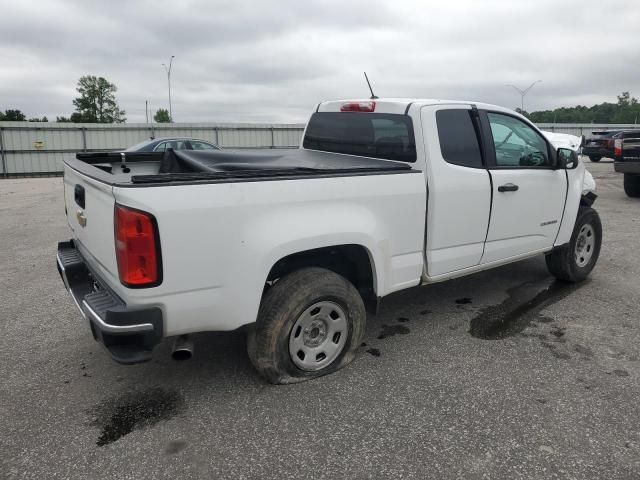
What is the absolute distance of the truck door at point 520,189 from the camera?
4161mm

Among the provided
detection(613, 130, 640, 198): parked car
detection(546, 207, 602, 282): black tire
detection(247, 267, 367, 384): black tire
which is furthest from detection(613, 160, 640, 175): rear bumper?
detection(247, 267, 367, 384): black tire

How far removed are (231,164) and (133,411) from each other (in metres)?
1.81

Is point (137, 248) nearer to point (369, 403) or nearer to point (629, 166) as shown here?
point (369, 403)

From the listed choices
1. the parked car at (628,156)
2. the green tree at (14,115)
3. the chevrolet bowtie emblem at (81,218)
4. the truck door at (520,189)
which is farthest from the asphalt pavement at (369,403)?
the green tree at (14,115)

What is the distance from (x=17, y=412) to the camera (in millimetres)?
3021

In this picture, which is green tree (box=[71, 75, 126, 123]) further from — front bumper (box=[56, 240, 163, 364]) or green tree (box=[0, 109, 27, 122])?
front bumper (box=[56, 240, 163, 364])

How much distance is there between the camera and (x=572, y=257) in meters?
5.26

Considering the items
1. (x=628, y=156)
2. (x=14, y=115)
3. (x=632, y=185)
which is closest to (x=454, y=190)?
(x=628, y=156)

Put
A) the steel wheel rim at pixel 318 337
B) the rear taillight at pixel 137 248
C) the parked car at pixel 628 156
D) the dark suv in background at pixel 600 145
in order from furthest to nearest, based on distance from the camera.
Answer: the dark suv in background at pixel 600 145
the parked car at pixel 628 156
the steel wheel rim at pixel 318 337
the rear taillight at pixel 137 248

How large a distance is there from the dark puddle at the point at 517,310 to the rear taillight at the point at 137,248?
2.64 metres

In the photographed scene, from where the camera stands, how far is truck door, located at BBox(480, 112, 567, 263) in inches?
164

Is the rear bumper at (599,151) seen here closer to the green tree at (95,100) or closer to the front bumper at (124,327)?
the front bumper at (124,327)

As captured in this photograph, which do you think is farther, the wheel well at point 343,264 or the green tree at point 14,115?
the green tree at point 14,115

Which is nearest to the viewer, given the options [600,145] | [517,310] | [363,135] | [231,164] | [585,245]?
[231,164]
